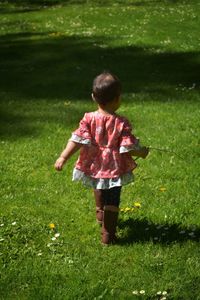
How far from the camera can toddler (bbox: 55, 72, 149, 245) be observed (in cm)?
635

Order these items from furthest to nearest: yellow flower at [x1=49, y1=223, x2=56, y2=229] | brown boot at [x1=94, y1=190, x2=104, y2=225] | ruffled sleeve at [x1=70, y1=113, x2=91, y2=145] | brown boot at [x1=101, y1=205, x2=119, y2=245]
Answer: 1. yellow flower at [x1=49, y1=223, x2=56, y2=229]
2. brown boot at [x1=94, y1=190, x2=104, y2=225]
3. brown boot at [x1=101, y1=205, x2=119, y2=245]
4. ruffled sleeve at [x1=70, y1=113, x2=91, y2=145]

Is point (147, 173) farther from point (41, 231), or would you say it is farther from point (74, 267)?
point (74, 267)

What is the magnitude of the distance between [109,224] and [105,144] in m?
1.00

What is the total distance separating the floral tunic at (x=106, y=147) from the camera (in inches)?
253

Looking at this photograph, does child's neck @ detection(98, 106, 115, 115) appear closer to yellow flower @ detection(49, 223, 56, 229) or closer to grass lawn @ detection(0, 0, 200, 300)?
grass lawn @ detection(0, 0, 200, 300)

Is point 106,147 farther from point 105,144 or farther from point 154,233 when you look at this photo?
point 154,233

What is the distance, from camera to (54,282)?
6109 millimetres

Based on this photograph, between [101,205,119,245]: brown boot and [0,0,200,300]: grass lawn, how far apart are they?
5.1 inches

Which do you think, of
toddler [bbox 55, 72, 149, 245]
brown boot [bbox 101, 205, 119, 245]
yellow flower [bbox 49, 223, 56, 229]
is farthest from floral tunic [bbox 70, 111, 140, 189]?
yellow flower [bbox 49, 223, 56, 229]

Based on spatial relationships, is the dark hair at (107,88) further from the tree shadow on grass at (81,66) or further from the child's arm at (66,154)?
the tree shadow on grass at (81,66)

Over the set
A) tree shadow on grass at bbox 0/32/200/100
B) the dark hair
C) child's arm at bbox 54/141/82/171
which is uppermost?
→ the dark hair

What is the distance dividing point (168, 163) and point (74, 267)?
145 inches

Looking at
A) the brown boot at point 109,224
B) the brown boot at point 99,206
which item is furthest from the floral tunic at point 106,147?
the brown boot at point 99,206

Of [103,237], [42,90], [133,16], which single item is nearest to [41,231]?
[103,237]
